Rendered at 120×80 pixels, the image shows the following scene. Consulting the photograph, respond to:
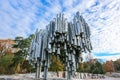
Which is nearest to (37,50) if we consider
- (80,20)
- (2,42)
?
(80,20)

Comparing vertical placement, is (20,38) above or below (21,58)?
above

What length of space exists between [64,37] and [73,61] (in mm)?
2084

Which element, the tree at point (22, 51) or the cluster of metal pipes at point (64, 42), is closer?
the cluster of metal pipes at point (64, 42)

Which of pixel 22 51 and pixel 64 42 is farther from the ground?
pixel 22 51

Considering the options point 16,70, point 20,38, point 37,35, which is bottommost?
point 16,70

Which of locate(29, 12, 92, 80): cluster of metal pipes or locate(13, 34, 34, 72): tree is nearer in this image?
locate(29, 12, 92, 80): cluster of metal pipes

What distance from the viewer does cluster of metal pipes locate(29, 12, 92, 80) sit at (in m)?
14.6

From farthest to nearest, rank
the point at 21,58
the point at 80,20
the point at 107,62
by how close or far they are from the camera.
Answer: the point at 107,62
the point at 21,58
the point at 80,20

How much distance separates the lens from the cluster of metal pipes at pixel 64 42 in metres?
14.6

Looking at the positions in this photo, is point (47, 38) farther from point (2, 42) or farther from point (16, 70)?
point (2, 42)

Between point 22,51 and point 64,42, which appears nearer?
point 64,42

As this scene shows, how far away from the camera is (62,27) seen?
47.6 feet

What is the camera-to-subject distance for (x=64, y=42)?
1480cm

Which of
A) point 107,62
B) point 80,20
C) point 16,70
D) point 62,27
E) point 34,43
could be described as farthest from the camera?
point 107,62
